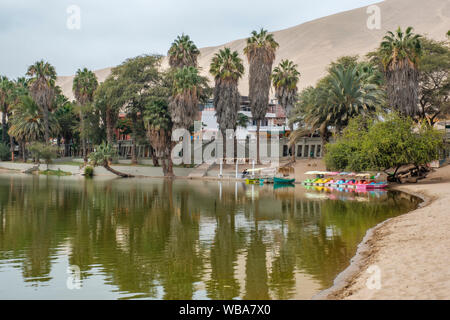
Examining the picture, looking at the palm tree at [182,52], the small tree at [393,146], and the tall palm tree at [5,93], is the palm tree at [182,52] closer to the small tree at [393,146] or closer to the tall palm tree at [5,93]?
the small tree at [393,146]

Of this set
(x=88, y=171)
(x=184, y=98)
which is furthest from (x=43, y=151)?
(x=184, y=98)

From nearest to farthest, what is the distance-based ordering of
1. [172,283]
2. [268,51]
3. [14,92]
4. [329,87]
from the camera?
[172,283] → [329,87] → [268,51] → [14,92]

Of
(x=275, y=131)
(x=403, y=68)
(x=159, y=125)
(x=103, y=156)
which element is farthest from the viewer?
(x=275, y=131)

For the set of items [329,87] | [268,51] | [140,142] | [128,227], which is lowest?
[128,227]

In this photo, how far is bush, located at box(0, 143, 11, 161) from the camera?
109769 mm

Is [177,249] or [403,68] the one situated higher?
[403,68]

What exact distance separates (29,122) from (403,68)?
71.7 m

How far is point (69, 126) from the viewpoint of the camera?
4274 inches

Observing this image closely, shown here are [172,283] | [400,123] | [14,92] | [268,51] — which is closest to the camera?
[172,283]

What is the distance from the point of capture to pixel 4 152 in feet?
361

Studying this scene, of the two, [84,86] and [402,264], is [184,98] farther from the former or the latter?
[402,264]
